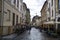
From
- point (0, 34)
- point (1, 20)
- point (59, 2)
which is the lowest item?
point (0, 34)

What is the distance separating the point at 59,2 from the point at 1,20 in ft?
49.9

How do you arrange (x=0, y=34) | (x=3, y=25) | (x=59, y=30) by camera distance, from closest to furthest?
(x=0, y=34)
(x=3, y=25)
(x=59, y=30)

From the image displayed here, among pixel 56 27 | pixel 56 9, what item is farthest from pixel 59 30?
pixel 56 9

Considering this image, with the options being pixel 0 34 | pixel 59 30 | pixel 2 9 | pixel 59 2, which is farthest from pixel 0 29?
pixel 59 2

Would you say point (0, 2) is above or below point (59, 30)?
above

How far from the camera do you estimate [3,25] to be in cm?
2400

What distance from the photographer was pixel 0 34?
73.9 ft

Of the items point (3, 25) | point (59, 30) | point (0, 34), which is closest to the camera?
point (0, 34)

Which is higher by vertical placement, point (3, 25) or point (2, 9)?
point (2, 9)

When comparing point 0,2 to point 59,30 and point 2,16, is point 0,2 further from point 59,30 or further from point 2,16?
point 59,30

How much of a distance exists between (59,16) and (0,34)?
1545 centimetres

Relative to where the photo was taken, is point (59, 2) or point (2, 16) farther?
point (59, 2)

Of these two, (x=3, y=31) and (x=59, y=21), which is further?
(x=59, y=21)

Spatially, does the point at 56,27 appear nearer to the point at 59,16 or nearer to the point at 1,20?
the point at 59,16
